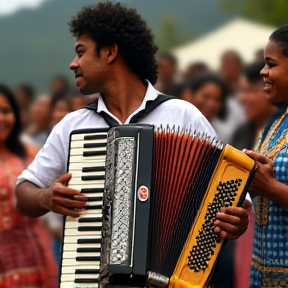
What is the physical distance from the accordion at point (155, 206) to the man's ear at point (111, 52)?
606mm

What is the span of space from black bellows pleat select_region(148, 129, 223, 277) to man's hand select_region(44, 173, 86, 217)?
365 millimetres

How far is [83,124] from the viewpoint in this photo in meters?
5.91

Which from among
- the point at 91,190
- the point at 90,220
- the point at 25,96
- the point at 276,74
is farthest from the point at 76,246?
the point at 25,96

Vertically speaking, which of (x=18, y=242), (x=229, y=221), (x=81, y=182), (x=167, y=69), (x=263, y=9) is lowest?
(x=18, y=242)

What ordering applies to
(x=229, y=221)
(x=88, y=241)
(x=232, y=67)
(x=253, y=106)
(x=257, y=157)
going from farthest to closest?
(x=232, y=67), (x=253, y=106), (x=257, y=157), (x=88, y=241), (x=229, y=221)

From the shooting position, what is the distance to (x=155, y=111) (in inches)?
231

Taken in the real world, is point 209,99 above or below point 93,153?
above

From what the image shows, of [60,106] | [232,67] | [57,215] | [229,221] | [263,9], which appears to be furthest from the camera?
[263,9]

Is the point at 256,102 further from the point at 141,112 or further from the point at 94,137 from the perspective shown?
the point at 94,137

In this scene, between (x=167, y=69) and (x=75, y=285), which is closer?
(x=75, y=285)

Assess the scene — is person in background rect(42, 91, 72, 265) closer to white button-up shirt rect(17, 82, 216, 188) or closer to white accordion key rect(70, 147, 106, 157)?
white button-up shirt rect(17, 82, 216, 188)

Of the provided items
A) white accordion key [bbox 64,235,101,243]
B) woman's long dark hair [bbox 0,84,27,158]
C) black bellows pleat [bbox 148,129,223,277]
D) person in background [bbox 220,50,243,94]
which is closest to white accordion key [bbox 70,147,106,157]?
black bellows pleat [bbox 148,129,223,277]

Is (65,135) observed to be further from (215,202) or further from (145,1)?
(145,1)

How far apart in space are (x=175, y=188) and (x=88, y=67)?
88cm
